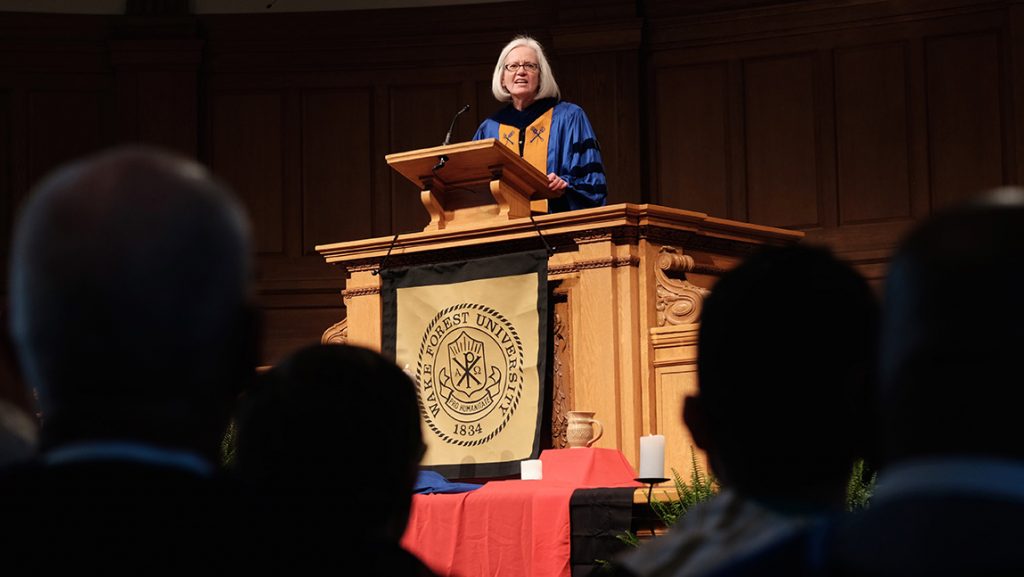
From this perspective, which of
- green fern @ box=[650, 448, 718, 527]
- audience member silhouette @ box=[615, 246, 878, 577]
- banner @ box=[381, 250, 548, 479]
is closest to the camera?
audience member silhouette @ box=[615, 246, 878, 577]

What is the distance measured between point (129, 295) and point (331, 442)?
0.65 metres

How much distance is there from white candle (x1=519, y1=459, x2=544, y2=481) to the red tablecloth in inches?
2.9

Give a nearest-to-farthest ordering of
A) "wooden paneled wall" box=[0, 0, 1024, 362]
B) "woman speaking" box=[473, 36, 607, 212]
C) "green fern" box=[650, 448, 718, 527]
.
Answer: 1. "green fern" box=[650, 448, 718, 527]
2. "woman speaking" box=[473, 36, 607, 212]
3. "wooden paneled wall" box=[0, 0, 1024, 362]

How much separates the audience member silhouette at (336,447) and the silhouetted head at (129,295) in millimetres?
494

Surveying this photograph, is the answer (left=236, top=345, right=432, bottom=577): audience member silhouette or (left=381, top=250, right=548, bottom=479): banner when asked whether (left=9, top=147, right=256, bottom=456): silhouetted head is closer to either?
(left=236, top=345, right=432, bottom=577): audience member silhouette

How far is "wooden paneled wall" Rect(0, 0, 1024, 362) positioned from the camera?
30.2ft

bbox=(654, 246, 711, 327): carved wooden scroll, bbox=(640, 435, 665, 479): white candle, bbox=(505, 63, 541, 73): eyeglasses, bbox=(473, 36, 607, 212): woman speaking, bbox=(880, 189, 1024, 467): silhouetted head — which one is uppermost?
bbox=(505, 63, 541, 73): eyeglasses

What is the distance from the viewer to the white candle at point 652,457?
4.87m

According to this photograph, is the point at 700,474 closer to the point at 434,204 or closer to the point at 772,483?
the point at 434,204

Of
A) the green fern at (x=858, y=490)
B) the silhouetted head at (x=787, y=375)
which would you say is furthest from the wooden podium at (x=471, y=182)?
the silhouetted head at (x=787, y=375)

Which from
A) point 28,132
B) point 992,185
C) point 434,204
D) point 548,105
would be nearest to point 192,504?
point 434,204

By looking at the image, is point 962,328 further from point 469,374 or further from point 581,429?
point 469,374

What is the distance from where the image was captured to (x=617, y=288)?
5.75m

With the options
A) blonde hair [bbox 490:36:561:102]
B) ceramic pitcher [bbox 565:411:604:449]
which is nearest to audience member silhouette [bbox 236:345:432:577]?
ceramic pitcher [bbox 565:411:604:449]
